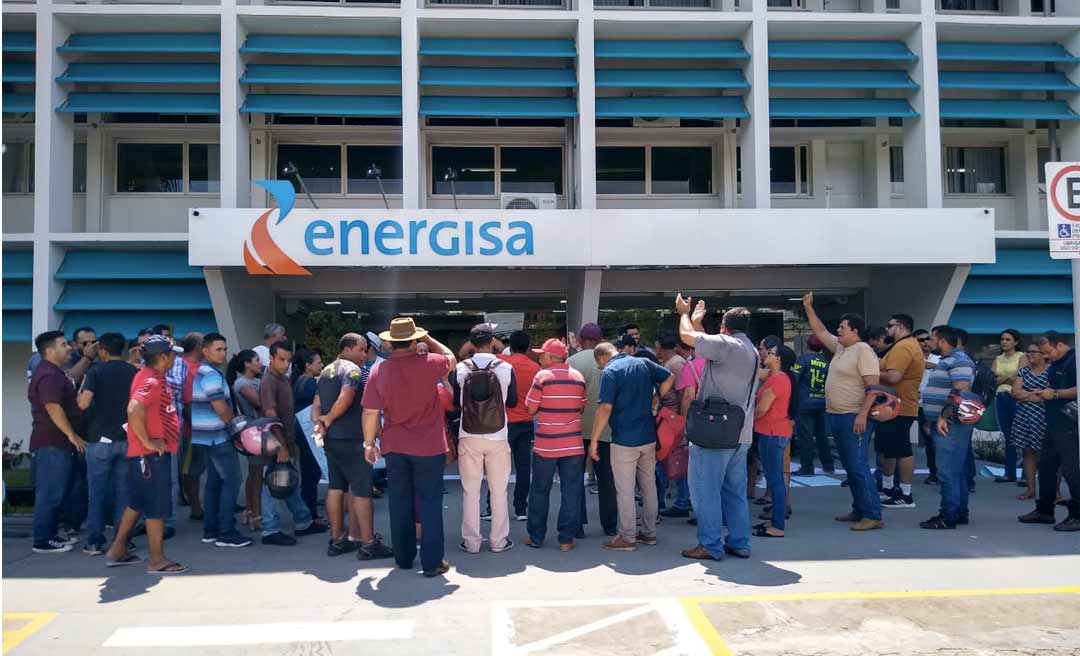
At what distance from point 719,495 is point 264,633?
3693 mm

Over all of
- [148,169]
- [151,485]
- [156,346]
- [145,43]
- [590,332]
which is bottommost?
[151,485]

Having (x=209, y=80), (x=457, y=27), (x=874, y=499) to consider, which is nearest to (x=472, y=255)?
(x=457, y=27)

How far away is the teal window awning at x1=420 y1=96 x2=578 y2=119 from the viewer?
14320mm

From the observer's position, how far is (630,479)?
7.27m

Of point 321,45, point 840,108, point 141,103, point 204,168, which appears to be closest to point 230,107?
point 141,103

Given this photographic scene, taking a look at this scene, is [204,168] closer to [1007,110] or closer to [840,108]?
[840,108]

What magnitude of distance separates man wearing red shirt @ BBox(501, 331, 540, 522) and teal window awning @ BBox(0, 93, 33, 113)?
11090 millimetres

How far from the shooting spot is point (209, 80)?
14.0 metres

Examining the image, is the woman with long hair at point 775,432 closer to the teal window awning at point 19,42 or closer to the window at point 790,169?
the window at point 790,169

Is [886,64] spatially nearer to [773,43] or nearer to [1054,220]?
[773,43]

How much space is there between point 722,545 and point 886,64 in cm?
1175

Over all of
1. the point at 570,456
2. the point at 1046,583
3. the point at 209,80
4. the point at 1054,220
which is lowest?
the point at 1046,583

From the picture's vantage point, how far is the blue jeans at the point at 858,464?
786cm

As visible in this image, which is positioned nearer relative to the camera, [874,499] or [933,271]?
[874,499]
